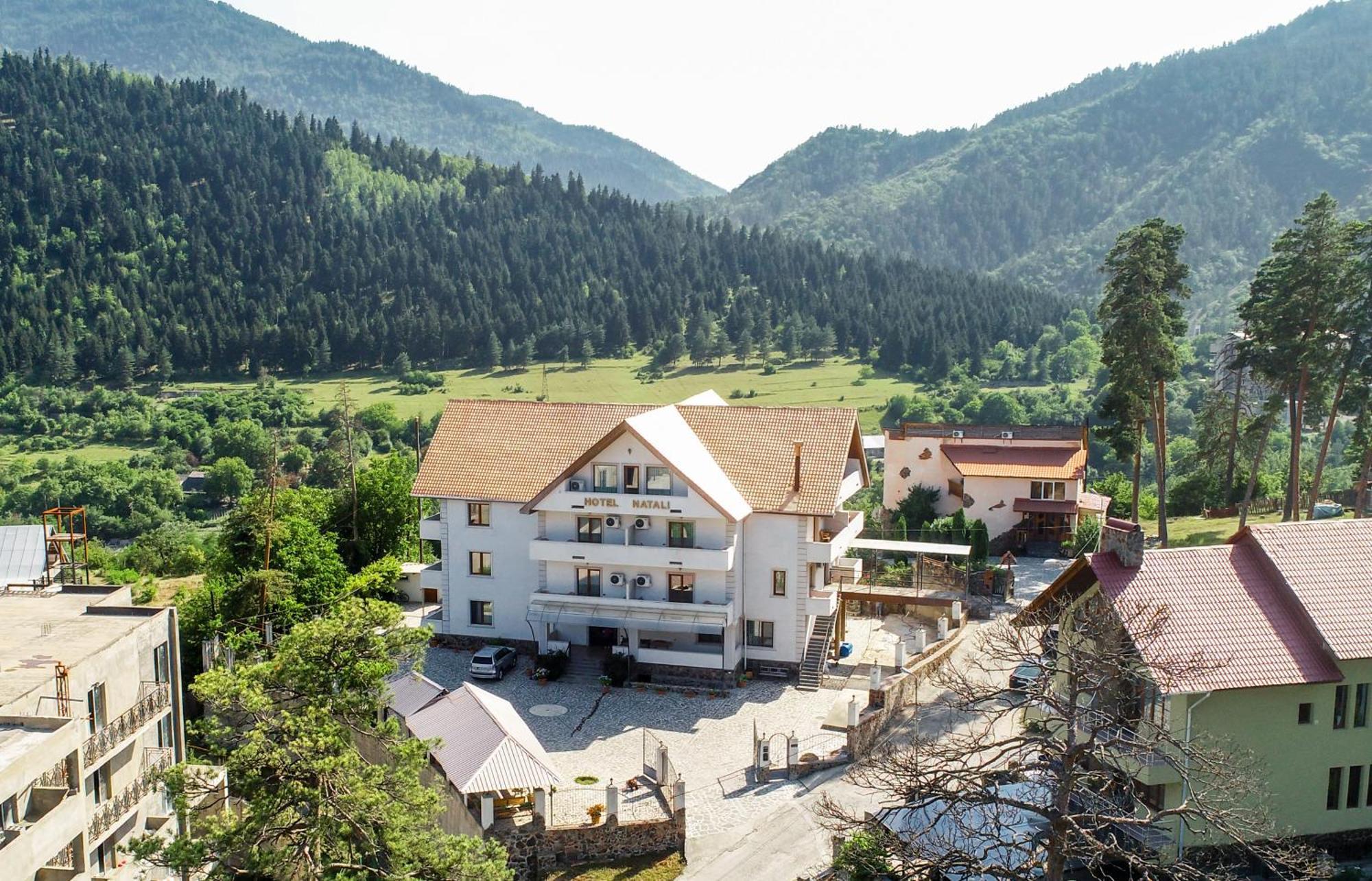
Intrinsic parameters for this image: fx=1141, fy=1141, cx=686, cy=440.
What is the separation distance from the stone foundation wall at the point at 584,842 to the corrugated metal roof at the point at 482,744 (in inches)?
46.4

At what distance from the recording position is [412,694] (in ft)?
121

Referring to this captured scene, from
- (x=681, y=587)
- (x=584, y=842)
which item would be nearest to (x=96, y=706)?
(x=584, y=842)

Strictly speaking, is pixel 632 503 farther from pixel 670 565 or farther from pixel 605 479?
pixel 670 565

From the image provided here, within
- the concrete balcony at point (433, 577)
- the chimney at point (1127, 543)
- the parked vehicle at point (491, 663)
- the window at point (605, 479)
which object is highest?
the chimney at point (1127, 543)

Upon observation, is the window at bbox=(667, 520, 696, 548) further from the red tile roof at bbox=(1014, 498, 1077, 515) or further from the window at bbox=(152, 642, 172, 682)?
the red tile roof at bbox=(1014, 498, 1077, 515)

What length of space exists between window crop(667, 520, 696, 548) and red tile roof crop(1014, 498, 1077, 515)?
84.6ft

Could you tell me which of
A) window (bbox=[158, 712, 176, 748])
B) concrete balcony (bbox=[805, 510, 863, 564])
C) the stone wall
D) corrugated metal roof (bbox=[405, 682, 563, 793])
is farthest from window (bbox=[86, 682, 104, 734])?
concrete balcony (bbox=[805, 510, 863, 564])

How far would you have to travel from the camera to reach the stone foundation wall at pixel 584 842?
99.7 ft

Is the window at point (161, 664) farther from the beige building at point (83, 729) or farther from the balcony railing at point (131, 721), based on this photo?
the balcony railing at point (131, 721)

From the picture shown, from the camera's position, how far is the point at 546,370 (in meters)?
174

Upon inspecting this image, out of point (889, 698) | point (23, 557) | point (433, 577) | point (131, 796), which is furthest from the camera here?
point (433, 577)

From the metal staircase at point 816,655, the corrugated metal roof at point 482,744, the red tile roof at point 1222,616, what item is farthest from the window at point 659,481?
the red tile roof at point 1222,616

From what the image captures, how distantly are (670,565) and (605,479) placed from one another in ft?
13.8

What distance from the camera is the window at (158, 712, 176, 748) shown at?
1267 inches
